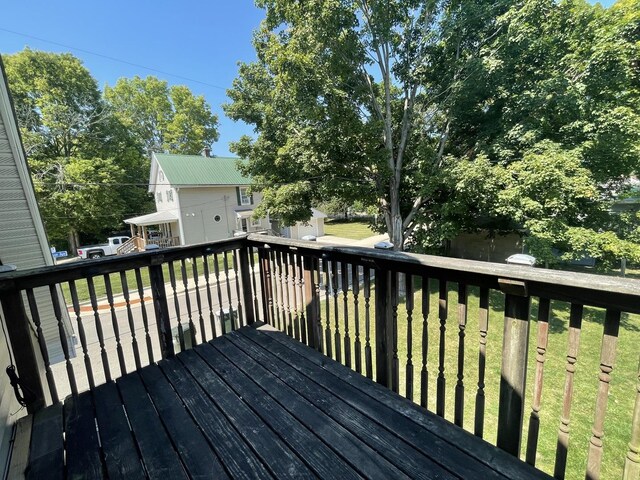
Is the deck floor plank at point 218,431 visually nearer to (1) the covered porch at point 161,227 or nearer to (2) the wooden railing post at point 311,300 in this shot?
(2) the wooden railing post at point 311,300

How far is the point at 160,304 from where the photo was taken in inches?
86.0

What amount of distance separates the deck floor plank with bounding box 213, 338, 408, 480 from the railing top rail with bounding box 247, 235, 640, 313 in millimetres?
865

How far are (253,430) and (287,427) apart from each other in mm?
174

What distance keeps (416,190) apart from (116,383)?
7876 mm

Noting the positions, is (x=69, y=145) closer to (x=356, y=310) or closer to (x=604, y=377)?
(x=356, y=310)

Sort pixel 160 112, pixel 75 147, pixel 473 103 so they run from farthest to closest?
pixel 160 112, pixel 75 147, pixel 473 103

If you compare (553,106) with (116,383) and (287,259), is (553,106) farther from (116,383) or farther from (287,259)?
(116,383)

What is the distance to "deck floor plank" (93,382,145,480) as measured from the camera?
1253 mm

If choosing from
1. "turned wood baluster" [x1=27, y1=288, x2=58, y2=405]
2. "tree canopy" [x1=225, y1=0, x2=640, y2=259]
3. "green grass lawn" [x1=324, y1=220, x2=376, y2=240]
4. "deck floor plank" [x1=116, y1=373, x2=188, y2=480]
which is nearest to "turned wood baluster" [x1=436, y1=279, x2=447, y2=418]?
"deck floor plank" [x1=116, y1=373, x2=188, y2=480]

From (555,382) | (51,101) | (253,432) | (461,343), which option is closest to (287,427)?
(253,432)

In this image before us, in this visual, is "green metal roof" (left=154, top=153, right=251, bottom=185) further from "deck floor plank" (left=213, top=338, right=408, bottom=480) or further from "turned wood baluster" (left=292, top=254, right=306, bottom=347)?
"deck floor plank" (left=213, top=338, right=408, bottom=480)

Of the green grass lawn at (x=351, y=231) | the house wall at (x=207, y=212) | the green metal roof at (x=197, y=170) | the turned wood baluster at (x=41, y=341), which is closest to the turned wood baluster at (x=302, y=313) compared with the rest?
the turned wood baluster at (x=41, y=341)

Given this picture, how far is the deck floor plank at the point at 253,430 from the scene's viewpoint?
123cm

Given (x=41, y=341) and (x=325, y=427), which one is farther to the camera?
(x=41, y=341)
